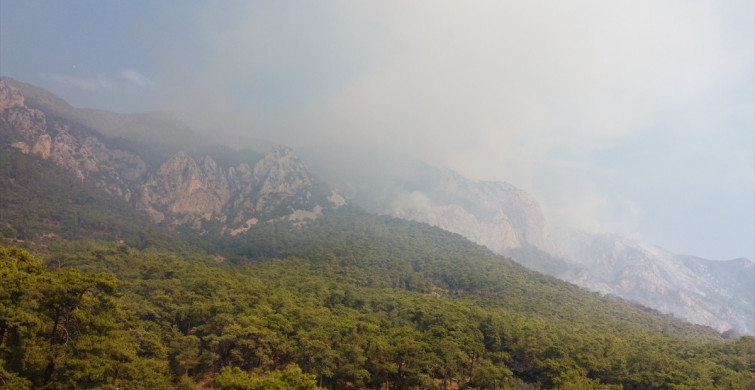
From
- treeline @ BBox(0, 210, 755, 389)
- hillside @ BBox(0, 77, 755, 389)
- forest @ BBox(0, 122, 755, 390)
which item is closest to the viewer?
treeline @ BBox(0, 210, 755, 389)

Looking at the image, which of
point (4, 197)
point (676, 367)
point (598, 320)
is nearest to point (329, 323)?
point (676, 367)

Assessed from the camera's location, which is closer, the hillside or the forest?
the forest

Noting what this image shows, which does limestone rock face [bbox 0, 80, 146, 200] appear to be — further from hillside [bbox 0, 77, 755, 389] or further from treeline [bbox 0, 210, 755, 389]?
treeline [bbox 0, 210, 755, 389]

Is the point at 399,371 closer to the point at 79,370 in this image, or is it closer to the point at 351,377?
the point at 351,377

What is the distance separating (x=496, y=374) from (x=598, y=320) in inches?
2546

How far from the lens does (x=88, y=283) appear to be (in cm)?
2808

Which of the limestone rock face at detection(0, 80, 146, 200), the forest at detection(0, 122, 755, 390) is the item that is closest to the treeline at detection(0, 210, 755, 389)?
the forest at detection(0, 122, 755, 390)

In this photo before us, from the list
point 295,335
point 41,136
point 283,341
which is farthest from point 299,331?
point 41,136

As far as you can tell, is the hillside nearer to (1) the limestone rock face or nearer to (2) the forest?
(2) the forest

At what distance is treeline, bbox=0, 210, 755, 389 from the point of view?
27844mm

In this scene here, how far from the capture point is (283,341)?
4662cm

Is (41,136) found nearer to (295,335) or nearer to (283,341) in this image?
(295,335)

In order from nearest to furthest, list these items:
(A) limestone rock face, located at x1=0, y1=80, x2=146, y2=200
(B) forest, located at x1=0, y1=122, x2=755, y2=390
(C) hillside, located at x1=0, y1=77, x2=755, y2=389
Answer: (B) forest, located at x1=0, y1=122, x2=755, y2=390, (C) hillside, located at x1=0, y1=77, x2=755, y2=389, (A) limestone rock face, located at x1=0, y1=80, x2=146, y2=200

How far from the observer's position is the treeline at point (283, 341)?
91.4 ft
